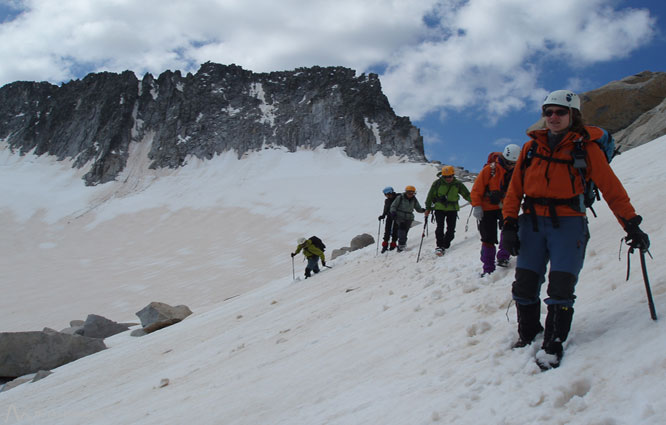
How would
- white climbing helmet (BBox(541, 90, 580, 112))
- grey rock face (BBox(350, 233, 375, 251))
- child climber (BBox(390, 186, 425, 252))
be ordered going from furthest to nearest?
1. grey rock face (BBox(350, 233, 375, 251))
2. child climber (BBox(390, 186, 425, 252))
3. white climbing helmet (BBox(541, 90, 580, 112))

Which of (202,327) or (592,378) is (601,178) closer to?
(592,378)

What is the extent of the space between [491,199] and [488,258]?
3.40ft

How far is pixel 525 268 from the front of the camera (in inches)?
146

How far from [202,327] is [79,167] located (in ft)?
259

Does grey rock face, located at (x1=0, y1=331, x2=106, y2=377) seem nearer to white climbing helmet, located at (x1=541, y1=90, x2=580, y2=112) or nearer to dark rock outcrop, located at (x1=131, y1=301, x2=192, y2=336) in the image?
dark rock outcrop, located at (x1=131, y1=301, x2=192, y2=336)

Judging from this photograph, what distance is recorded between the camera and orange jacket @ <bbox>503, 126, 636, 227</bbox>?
3385 millimetres

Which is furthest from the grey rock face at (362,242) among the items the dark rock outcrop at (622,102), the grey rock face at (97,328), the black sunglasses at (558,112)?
the black sunglasses at (558,112)

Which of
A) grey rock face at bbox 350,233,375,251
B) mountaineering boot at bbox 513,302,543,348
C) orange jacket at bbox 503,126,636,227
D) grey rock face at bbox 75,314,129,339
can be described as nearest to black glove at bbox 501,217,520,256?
orange jacket at bbox 503,126,636,227

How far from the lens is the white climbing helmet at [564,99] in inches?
141

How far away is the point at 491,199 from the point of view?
23.3 feet

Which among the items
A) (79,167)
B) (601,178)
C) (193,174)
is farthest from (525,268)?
(79,167)

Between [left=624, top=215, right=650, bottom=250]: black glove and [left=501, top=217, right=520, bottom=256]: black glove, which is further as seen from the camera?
[left=501, top=217, right=520, bottom=256]: black glove

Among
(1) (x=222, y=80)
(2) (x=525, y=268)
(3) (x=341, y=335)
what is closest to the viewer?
(2) (x=525, y=268)

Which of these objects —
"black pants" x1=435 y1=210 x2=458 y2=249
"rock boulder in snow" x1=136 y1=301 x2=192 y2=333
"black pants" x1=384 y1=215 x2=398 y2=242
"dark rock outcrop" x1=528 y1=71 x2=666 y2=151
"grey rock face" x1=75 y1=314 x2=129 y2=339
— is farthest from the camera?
"dark rock outcrop" x1=528 y1=71 x2=666 y2=151
